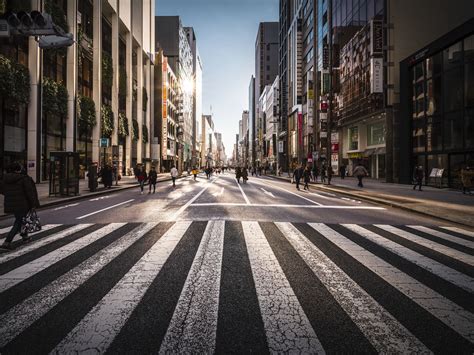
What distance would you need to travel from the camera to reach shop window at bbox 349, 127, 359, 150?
38.1m

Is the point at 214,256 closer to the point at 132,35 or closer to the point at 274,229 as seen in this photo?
the point at 274,229

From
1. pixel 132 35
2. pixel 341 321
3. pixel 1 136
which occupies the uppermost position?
pixel 132 35

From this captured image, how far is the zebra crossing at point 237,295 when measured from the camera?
2650 millimetres

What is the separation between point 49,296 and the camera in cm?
359

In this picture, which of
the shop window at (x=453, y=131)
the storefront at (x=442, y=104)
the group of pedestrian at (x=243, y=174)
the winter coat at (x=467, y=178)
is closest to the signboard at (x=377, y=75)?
the storefront at (x=442, y=104)

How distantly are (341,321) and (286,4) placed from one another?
272ft

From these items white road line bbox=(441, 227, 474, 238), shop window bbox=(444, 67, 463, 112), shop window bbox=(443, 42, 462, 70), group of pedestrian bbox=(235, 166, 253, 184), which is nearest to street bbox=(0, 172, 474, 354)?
white road line bbox=(441, 227, 474, 238)

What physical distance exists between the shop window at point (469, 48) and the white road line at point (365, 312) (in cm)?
2112

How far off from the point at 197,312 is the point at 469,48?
24.0 metres

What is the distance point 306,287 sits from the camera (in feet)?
12.7

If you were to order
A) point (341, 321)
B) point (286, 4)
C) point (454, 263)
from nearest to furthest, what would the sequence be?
point (341, 321) → point (454, 263) → point (286, 4)

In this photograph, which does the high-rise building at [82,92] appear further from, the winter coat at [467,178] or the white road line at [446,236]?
the winter coat at [467,178]

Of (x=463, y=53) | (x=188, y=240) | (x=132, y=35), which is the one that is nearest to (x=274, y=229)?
(x=188, y=240)

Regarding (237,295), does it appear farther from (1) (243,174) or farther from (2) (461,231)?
(1) (243,174)
